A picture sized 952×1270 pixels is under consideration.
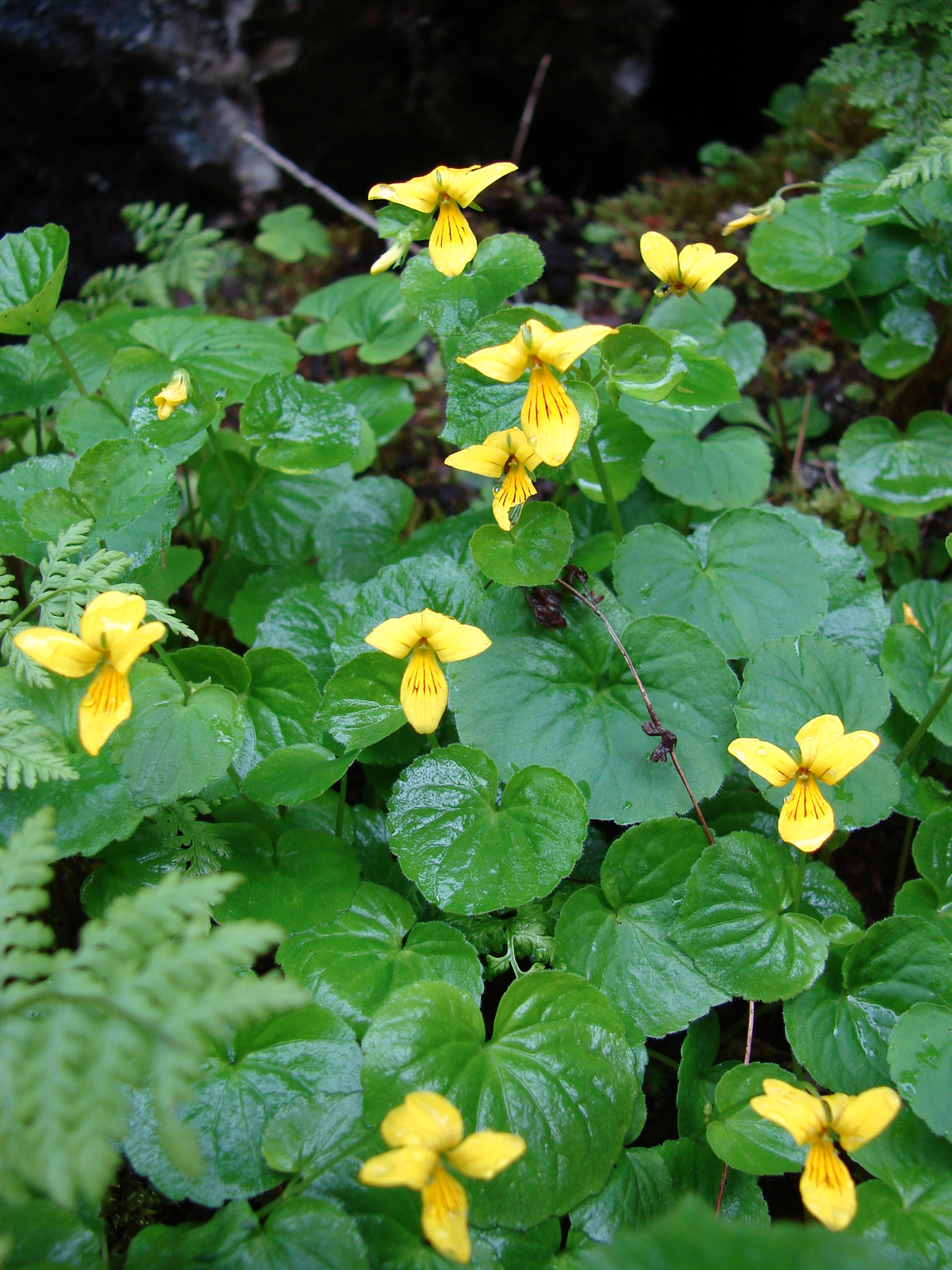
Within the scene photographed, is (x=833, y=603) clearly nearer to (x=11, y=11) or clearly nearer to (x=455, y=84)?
(x=455, y=84)

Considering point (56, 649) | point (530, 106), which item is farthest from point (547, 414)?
point (530, 106)

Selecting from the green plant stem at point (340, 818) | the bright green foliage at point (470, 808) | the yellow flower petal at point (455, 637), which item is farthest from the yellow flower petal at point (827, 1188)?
the green plant stem at point (340, 818)

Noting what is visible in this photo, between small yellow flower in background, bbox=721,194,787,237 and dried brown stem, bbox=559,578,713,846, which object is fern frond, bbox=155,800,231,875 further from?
small yellow flower in background, bbox=721,194,787,237

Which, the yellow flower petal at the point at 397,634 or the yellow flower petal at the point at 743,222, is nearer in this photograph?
the yellow flower petal at the point at 397,634

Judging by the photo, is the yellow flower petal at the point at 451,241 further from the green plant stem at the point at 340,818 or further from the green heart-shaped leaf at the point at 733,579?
the green plant stem at the point at 340,818

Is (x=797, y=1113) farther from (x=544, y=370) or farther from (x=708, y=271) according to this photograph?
(x=708, y=271)


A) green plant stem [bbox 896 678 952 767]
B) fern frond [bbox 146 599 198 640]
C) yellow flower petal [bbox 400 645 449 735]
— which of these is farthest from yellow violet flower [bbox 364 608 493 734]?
green plant stem [bbox 896 678 952 767]
